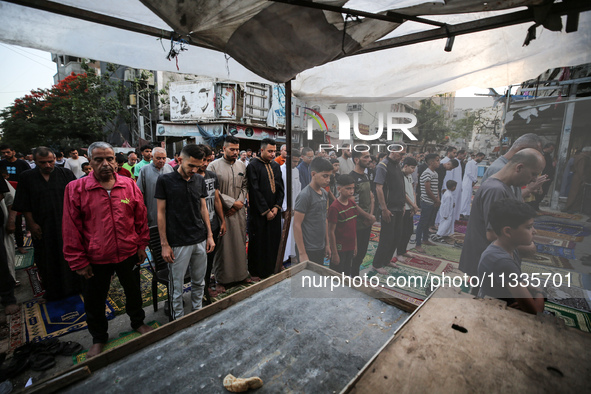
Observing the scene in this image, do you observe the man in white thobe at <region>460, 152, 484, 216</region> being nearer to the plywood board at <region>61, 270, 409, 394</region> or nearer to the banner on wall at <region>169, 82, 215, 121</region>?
the plywood board at <region>61, 270, 409, 394</region>

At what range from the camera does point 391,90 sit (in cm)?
276

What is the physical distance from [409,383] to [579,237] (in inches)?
91.0

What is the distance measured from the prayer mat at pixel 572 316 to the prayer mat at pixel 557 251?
1.41 meters

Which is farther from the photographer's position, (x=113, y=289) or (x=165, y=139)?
(x=165, y=139)

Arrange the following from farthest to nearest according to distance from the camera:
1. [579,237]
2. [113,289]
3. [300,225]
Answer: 1. [113,289]
2. [300,225]
3. [579,237]

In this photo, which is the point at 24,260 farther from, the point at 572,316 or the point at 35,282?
Answer: the point at 572,316

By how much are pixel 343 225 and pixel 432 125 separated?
146 cm

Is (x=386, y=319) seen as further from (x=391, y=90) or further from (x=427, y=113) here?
(x=391, y=90)

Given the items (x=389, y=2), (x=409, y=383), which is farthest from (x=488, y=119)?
(x=409, y=383)

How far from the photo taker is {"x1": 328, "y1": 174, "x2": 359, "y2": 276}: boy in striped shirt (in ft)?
10.4

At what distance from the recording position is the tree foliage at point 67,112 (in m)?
19.0

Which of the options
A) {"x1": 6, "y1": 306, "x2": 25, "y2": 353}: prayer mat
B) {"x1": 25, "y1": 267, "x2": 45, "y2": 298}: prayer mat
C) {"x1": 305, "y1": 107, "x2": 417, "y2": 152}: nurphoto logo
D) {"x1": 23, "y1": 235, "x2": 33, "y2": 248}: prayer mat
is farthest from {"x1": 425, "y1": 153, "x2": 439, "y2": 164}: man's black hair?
{"x1": 23, "y1": 235, "x2": 33, "y2": 248}: prayer mat

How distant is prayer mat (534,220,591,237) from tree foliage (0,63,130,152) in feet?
77.0

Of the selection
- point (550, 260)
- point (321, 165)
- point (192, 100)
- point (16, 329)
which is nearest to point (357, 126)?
point (321, 165)
